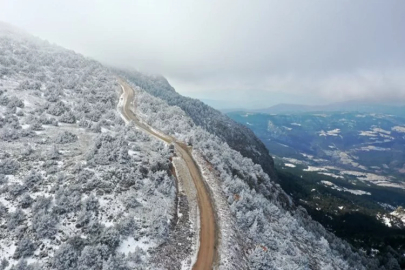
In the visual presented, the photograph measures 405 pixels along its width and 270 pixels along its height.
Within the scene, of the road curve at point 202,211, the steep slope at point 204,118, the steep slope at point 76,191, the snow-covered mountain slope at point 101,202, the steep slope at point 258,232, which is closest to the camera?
the steep slope at point 76,191

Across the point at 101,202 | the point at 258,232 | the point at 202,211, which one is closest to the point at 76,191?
the point at 101,202

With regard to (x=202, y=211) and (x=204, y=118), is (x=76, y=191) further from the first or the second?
(x=204, y=118)

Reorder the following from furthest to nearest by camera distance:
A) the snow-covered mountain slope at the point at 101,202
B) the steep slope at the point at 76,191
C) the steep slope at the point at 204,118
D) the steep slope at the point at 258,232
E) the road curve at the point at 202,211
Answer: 1. the steep slope at the point at 204,118
2. the steep slope at the point at 258,232
3. the road curve at the point at 202,211
4. the snow-covered mountain slope at the point at 101,202
5. the steep slope at the point at 76,191

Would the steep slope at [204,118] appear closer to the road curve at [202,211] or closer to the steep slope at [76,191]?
the road curve at [202,211]

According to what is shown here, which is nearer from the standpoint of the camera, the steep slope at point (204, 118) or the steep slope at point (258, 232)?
the steep slope at point (258, 232)

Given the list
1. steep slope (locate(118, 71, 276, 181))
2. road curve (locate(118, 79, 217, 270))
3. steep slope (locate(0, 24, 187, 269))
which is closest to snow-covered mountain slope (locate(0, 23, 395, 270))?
steep slope (locate(0, 24, 187, 269))

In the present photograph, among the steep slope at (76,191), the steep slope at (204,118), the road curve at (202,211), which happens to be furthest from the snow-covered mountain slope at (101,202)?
the steep slope at (204,118)

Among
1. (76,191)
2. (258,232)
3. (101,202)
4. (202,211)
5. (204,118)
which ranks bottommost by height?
(258,232)

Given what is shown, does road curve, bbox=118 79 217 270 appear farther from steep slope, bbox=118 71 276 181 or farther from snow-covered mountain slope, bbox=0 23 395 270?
steep slope, bbox=118 71 276 181
